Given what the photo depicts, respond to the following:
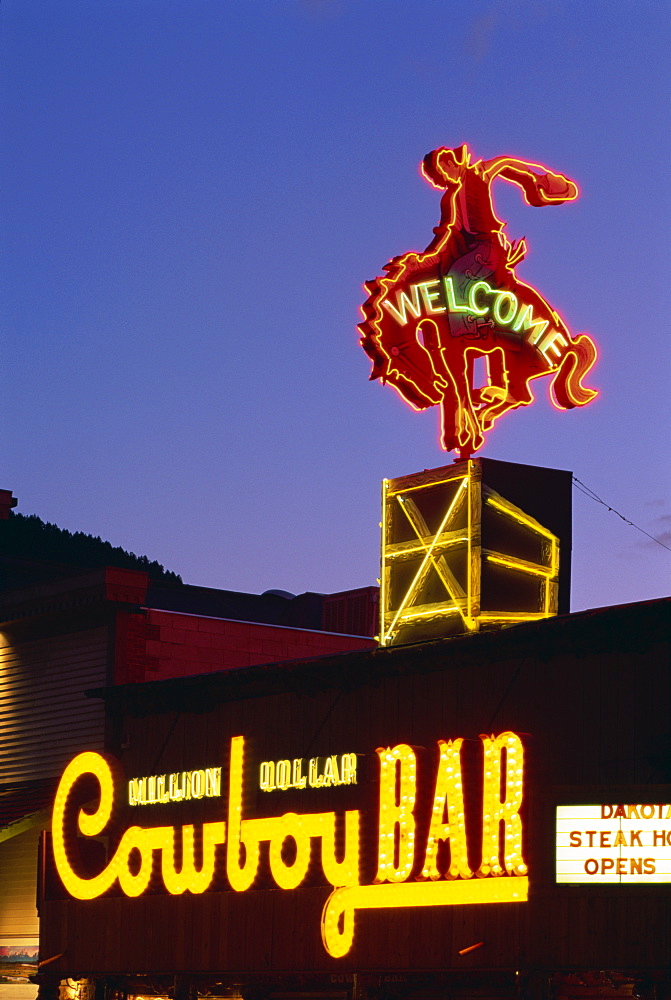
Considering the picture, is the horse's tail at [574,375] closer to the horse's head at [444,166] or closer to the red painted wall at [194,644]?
the horse's head at [444,166]

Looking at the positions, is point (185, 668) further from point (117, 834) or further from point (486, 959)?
point (486, 959)

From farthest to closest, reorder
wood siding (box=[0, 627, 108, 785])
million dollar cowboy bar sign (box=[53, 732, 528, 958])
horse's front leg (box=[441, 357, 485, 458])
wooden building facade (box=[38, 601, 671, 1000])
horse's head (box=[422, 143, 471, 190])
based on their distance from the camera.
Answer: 1. wood siding (box=[0, 627, 108, 785])
2. horse's head (box=[422, 143, 471, 190])
3. horse's front leg (box=[441, 357, 485, 458])
4. million dollar cowboy bar sign (box=[53, 732, 528, 958])
5. wooden building facade (box=[38, 601, 671, 1000])

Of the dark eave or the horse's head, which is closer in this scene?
the dark eave

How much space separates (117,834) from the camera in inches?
1085

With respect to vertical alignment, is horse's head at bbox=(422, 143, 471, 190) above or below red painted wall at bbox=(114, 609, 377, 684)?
above

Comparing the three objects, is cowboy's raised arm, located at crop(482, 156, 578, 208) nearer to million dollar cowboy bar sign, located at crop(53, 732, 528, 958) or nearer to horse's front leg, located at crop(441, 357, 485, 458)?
horse's front leg, located at crop(441, 357, 485, 458)

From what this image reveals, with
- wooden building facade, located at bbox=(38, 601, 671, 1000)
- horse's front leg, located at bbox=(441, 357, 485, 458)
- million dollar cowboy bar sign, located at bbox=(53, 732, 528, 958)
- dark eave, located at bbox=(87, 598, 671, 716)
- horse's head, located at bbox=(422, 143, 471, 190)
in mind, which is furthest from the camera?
horse's head, located at bbox=(422, 143, 471, 190)

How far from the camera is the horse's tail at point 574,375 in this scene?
2580 cm

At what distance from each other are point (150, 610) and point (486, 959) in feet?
41.0

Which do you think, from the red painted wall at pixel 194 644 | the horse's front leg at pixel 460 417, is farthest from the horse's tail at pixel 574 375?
the red painted wall at pixel 194 644

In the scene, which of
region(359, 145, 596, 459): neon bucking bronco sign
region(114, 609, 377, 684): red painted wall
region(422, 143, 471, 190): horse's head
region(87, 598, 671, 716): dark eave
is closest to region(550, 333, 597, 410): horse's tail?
region(359, 145, 596, 459): neon bucking bronco sign

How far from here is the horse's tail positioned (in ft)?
84.6

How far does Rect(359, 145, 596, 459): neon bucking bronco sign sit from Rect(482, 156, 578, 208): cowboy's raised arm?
0.05 ft

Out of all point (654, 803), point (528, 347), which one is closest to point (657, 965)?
point (654, 803)
